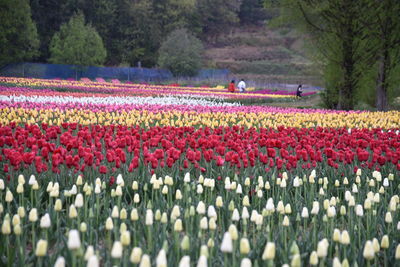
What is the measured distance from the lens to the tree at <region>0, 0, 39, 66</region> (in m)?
42.6

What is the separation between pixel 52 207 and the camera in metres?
3.96

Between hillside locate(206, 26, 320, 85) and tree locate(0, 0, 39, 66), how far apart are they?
2649 centimetres

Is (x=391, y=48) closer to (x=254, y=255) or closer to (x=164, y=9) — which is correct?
(x=254, y=255)

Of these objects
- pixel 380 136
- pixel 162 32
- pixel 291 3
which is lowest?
pixel 380 136

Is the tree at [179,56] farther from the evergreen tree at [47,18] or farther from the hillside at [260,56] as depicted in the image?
the evergreen tree at [47,18]

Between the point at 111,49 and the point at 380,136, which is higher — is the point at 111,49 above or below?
above

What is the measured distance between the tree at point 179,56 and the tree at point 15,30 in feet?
46.8

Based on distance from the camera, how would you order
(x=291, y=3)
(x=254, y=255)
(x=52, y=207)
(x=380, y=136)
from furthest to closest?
(x=291, y=3) < (x=380, y=136) < (x=52, y=207) < (x=254, y=255)

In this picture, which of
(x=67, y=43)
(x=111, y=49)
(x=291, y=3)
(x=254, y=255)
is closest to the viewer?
(x=254, y=255)

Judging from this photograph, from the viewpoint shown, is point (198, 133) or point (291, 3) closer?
point (198, 133)

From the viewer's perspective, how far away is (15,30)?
4309 cm

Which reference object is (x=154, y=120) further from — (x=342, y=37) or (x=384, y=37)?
(x=384, y=37)

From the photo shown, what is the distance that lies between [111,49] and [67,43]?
1704 cm

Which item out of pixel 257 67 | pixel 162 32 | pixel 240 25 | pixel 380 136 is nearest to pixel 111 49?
pixel 162 32
